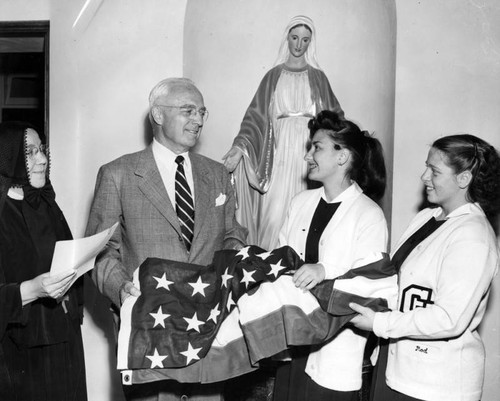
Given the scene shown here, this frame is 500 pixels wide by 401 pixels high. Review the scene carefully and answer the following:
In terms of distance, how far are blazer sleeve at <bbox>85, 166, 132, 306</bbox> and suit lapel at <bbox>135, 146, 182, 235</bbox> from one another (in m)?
0.12

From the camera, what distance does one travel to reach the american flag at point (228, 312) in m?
2.50

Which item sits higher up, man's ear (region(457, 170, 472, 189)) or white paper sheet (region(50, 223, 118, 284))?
man's ear (region(457, 170, 472, 189))

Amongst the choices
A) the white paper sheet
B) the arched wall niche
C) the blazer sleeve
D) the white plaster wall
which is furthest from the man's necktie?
the white plaster wall

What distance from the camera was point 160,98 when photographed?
2.98 m

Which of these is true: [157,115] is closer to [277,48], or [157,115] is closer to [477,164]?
[277,48]

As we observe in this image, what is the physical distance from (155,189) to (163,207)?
9 centimetres

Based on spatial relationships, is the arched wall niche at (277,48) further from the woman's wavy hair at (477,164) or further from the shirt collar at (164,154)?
the woman's wavy hair at (477,164)

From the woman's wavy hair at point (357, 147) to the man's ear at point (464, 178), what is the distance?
0.47m

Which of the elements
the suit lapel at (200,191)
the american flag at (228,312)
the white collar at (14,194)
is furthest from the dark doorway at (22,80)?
the american flag at (228,312)

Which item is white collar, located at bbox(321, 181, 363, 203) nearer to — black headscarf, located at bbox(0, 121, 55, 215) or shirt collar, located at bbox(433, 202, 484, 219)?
shirt collar, located at bbox(433, 202, 484, 219)

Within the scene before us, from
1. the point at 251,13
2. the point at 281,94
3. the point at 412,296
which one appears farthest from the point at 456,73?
the point at 412,296

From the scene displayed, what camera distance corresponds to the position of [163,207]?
2.86 metres

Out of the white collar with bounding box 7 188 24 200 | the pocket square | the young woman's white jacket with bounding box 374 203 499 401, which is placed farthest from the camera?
the pocket square

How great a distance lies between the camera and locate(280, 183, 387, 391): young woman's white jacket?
2602mm
